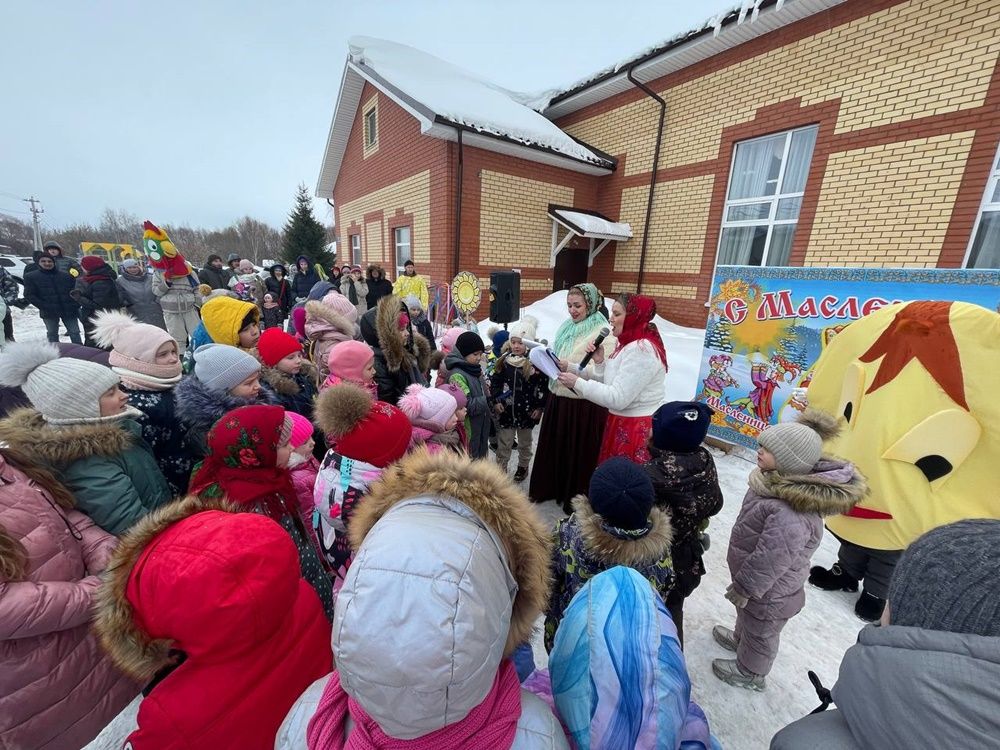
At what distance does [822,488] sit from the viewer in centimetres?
164

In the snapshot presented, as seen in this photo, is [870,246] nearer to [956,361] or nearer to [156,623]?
[956,361]

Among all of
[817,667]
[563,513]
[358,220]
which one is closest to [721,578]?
[817,667]

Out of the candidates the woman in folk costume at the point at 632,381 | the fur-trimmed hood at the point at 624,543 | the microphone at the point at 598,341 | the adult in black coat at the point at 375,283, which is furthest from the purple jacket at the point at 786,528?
the adult in black coat at the point at 375,283

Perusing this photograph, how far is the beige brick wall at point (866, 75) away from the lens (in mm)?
4961

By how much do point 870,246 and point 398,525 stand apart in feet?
26.3

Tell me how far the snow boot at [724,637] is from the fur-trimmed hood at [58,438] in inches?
117

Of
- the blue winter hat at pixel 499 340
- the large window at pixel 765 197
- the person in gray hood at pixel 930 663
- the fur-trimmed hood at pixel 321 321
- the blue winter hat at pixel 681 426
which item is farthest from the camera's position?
the large window at pixel 765 197

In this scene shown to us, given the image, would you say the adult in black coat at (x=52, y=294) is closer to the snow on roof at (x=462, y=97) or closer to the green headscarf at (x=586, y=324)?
the snow on roof at (x=462, y=97)

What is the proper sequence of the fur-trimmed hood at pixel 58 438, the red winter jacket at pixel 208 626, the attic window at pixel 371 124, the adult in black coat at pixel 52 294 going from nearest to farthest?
1. the red winter jacket at pixel 208 626
2. the fur-trimmed hood at pixel 58 438
3. the adult in black coat at pixel 52 294
4. the attic window at pixel 371 124

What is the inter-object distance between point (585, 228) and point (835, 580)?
286 inches

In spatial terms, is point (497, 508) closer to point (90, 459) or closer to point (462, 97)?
point (90, 459)

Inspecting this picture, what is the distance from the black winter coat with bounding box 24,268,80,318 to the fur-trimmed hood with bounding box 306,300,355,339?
720 centimetres

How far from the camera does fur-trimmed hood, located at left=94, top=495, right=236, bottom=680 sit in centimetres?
97

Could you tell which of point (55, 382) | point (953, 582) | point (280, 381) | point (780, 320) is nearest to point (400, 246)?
point (280, 381)
